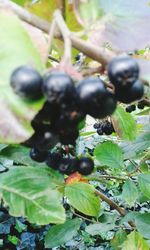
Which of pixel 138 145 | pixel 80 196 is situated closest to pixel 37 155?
pixel 80 196

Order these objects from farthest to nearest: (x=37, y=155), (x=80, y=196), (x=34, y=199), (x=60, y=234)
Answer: (x=60, y=234), (x=80, y=196), (x=34, y=199), (x=37, y=155)

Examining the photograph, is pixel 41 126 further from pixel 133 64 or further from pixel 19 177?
pixel 19 177

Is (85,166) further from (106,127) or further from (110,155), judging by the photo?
(106,127)

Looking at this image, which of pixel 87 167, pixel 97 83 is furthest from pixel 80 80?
pixel 87 167

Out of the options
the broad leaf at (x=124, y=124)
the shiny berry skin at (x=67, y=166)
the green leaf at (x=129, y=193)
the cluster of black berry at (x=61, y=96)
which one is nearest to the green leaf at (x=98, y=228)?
the green leaf at (x=129, y=193)

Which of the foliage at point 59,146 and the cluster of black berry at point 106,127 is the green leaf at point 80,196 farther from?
the cluster of black berry at point 106,127

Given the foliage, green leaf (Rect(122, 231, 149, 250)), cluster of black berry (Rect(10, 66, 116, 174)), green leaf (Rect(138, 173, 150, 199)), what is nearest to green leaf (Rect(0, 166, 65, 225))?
the foliage
